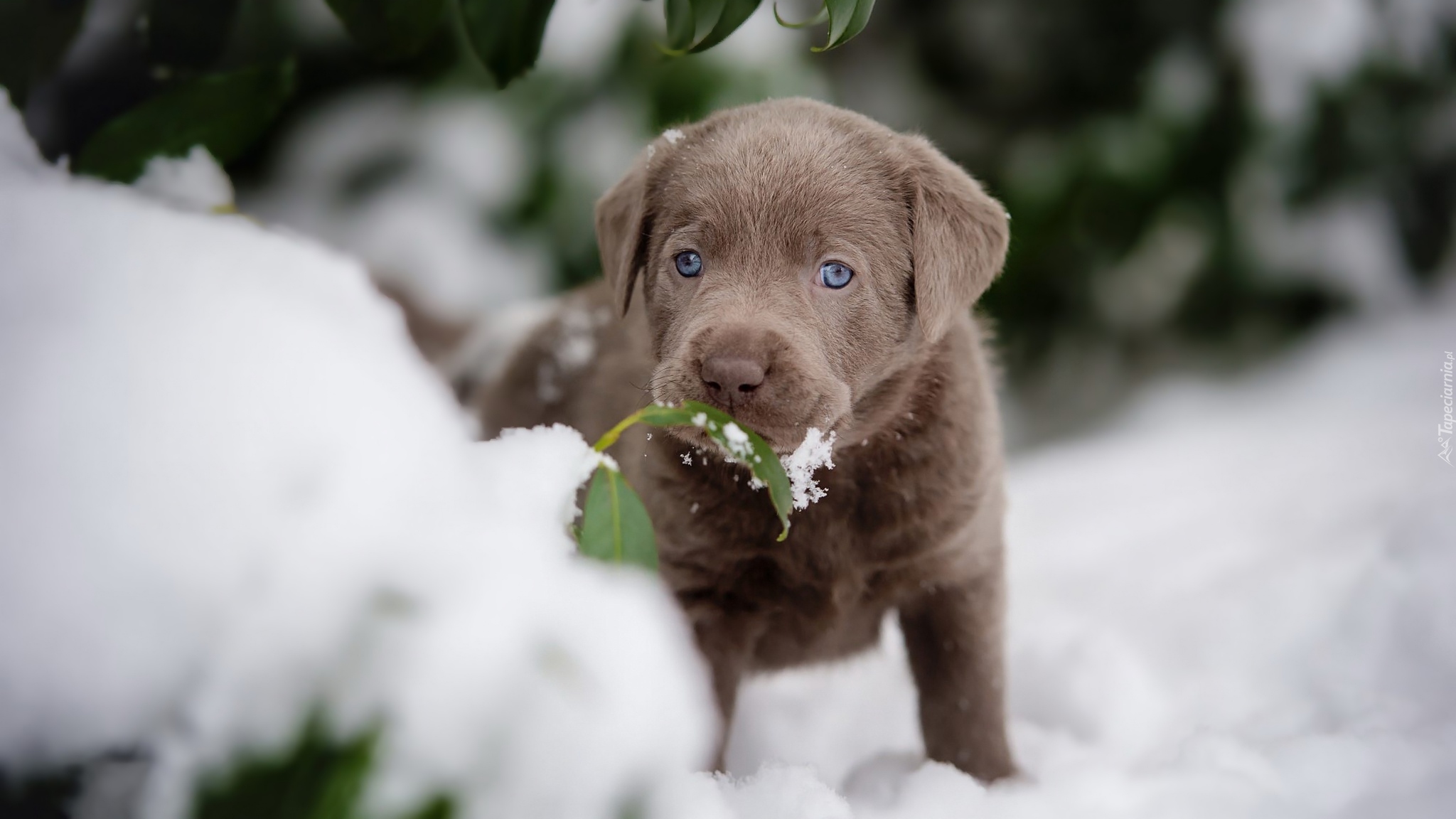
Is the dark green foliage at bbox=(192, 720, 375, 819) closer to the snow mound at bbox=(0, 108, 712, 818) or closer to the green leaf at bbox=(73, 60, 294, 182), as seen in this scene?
the snow mound at bbox=(0, 108, 712, 818)

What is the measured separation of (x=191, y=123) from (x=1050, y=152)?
3.31 m

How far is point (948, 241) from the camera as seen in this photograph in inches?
68.6

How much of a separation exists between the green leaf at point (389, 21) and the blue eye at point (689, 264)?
1.58ft

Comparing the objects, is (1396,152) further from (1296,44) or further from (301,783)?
(301,783)

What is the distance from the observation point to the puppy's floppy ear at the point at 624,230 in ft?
5.98

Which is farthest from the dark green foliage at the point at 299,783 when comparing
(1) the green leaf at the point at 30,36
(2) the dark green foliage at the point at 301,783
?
(1) the green leaf at the point at 30,36

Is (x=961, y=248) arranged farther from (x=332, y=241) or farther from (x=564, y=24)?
(x=332, y=241)

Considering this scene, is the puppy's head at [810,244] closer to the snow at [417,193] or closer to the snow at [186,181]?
the snow at [186,181]

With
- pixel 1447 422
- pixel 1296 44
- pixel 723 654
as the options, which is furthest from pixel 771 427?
pixel 1296 44

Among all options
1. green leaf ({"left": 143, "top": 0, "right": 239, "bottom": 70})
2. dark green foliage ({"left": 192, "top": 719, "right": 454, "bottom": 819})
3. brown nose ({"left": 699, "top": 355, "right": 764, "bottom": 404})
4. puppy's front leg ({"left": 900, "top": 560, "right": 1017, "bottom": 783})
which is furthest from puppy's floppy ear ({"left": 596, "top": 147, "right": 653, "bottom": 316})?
dark green foliage ({"left": 192, "top": 719, "right": 454, "bottom": 819})

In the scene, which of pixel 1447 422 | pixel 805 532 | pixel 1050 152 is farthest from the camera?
pixel 1050 152

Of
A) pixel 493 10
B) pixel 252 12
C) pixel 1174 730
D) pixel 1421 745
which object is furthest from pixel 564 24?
pixel 1421 745

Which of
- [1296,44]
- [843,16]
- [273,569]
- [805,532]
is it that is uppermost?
[843,16]

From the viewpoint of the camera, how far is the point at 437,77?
3.70 meters
